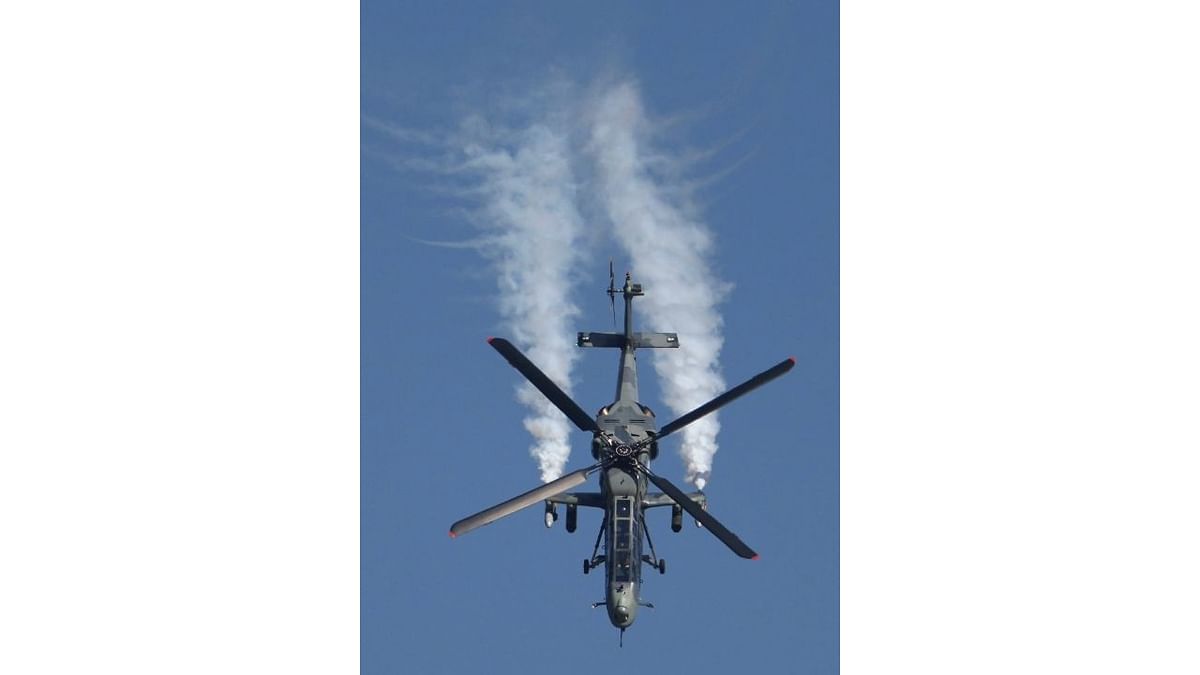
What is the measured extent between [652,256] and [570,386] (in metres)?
4.52

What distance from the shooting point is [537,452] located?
51.1 m

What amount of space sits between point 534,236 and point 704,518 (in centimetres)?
1130

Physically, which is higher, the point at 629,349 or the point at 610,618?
the point at 629,349

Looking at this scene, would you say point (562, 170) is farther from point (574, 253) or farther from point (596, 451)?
point (596, 451)

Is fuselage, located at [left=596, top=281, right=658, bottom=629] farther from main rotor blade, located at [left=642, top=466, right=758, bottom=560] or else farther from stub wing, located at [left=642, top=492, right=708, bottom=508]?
main rotor blade, located at [left=642, top=466, right=758, bottom=560]

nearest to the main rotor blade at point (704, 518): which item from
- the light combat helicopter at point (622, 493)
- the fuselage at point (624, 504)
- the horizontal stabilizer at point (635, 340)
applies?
the light combat helicopter at point (622, 493)

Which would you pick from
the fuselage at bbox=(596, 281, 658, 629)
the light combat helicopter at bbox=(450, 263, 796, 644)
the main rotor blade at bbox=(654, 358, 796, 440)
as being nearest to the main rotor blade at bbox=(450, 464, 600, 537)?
the light combat helicopter at bbox=(450, 263, 796, 644)

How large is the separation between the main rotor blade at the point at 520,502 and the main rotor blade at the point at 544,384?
4.05 feet

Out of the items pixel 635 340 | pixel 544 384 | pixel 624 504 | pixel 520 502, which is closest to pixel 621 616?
pixel 624 504

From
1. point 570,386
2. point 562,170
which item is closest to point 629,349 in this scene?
point 570,386

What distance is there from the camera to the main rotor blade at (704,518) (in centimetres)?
4472

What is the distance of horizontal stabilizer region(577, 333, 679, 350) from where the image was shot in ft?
171

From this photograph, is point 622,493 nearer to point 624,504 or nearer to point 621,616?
point 624,504

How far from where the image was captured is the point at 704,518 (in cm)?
4547
